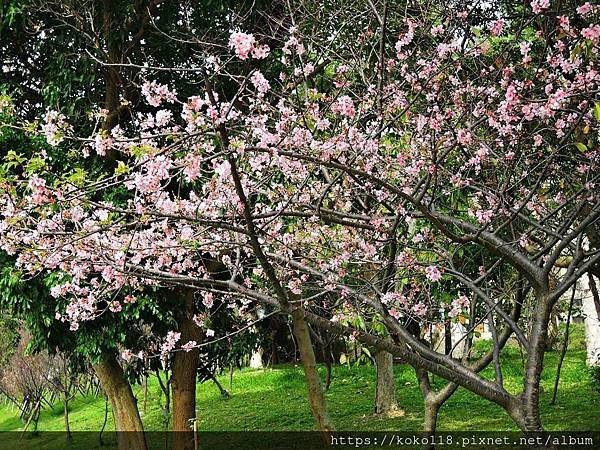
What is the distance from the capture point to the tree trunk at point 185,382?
26.3 ft

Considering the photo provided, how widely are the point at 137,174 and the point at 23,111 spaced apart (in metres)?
5.30

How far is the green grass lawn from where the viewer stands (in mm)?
8516

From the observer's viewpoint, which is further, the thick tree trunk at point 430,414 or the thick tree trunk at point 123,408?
the thick tree trunk at point 123,408

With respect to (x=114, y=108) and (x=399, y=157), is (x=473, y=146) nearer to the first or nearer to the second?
(x=399, y=157)

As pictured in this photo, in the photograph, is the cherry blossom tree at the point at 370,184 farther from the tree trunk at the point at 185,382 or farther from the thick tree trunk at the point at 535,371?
the tree trunk at the point at 185,382

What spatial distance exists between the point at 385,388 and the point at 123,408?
145 inches

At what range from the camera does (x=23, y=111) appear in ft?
24.6

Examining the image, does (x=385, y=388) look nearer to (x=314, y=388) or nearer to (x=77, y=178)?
(x=314, y=388)

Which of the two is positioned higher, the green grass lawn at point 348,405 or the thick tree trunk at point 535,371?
the thick tree trunk at point 535,371

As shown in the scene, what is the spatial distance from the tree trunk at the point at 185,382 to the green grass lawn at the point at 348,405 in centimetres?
230

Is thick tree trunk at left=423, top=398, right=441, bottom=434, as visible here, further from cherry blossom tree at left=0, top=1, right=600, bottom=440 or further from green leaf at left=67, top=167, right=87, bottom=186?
green leaf at left=67, top=167, right=87, bottom=186

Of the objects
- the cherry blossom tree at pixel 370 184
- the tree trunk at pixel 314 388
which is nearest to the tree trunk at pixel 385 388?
the tree trunk at pixel 314 388

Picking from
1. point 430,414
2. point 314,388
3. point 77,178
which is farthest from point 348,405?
point 77,178

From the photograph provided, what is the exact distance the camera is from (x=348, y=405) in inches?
439
